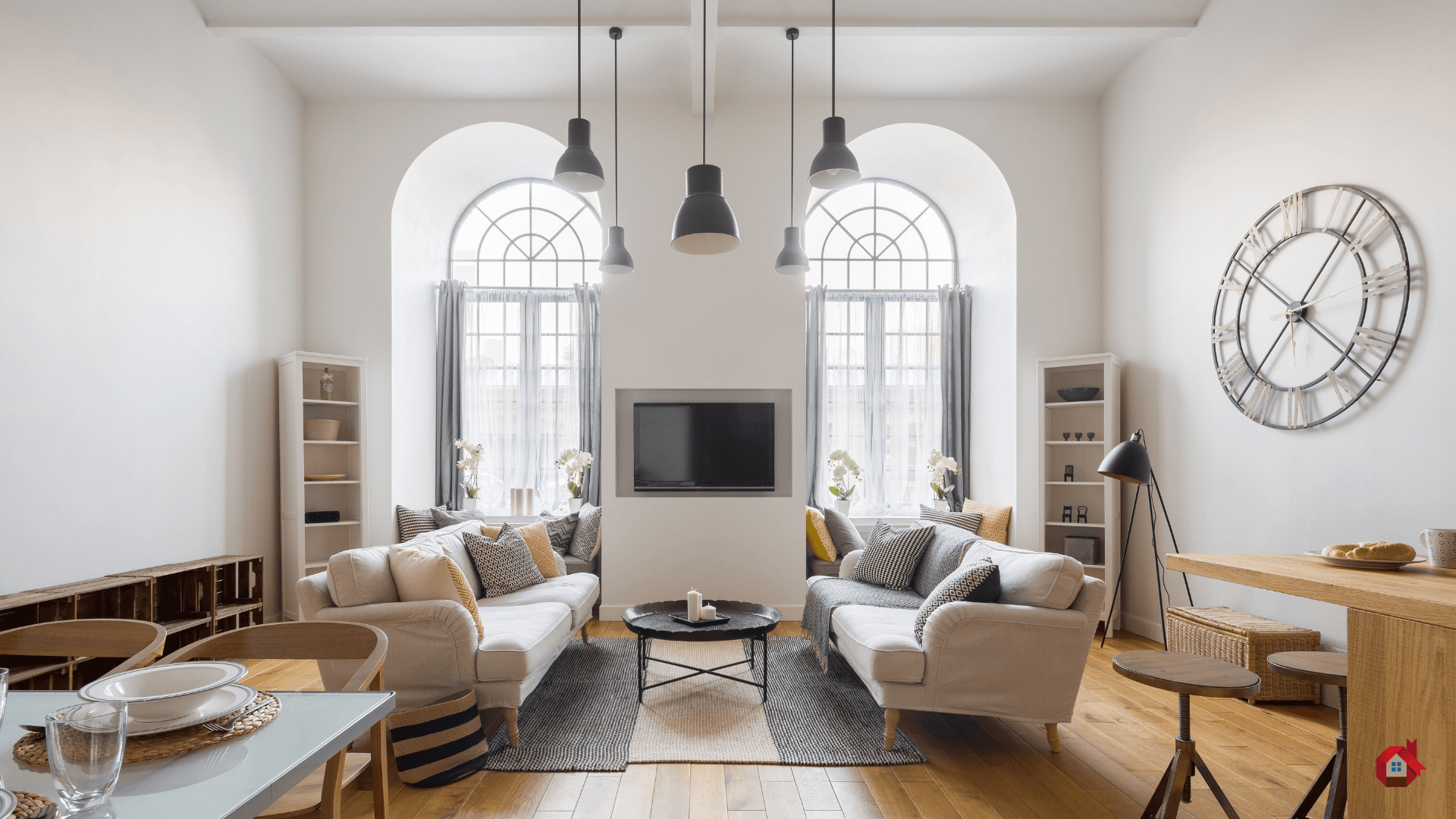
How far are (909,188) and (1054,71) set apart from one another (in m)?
1.69

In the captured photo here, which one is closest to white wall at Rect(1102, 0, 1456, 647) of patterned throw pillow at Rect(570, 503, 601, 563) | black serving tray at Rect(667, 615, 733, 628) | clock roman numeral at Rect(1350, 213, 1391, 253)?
clock roman numeral at Rect(1350, 213, 1391, 253)

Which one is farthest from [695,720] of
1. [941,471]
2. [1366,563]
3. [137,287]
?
[137,287]

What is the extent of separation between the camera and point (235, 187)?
4.98 metres

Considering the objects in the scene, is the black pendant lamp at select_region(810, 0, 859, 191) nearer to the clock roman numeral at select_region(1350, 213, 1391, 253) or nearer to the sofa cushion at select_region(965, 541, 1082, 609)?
the sofa cushion at select_region(965, 541, 1082, 609)

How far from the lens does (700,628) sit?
3.69 metres

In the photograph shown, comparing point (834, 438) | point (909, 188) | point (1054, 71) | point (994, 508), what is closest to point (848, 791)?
point (994, 508)

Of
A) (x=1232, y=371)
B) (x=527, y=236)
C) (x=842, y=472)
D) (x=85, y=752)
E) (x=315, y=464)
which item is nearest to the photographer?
(x=85, y=752)

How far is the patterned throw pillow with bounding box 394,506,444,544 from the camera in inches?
220

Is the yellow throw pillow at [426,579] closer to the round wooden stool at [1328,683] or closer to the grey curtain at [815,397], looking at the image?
the round wooden stool at [1328,683]

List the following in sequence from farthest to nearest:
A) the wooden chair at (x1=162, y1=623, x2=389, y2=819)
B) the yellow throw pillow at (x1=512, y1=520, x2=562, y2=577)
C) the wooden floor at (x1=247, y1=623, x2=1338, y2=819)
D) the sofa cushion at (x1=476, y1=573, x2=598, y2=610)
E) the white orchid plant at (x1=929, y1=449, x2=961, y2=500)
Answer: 1. the white orchid plant at (x1=929, y1=449, x2=961, y2=500)
2. the yellow throw pillow at (x1=512, y1=520, x2=562, y2=577)
3. the sofa cushion at (x1=476, y1=573, x2=598, y2=610)
4. the wooden floor at (x1=247, y1=623, x2=1338, y2=819)
5. the wooden chair at (x1=162, y1=623, x2=389, y2=819)

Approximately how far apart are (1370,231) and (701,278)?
3.83 meters

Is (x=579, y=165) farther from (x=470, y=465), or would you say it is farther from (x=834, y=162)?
(x=470, y=465)

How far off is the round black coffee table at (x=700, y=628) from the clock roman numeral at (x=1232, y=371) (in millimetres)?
2917

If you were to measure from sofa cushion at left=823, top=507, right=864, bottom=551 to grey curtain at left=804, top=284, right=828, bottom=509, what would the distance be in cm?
68
